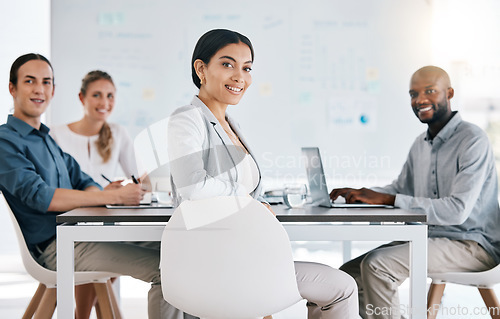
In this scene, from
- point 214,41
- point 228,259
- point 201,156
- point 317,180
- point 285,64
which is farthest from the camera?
point 285,64

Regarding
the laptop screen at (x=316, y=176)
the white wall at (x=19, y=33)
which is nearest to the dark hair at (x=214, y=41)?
the laptop screen at (x=316, y=176)

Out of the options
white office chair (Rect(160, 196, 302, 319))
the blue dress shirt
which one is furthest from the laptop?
the blue dress shirt

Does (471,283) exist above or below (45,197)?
below

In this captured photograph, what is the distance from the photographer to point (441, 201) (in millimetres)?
2189

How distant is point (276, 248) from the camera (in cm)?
150

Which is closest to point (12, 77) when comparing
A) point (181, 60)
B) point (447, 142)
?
point (447, 142)

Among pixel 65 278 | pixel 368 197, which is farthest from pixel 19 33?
pixel 368 197

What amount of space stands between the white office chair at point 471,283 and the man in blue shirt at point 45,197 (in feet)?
3.29

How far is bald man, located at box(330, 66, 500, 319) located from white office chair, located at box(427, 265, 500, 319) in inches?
1.6

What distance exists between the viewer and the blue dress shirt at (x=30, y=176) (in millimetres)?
2109

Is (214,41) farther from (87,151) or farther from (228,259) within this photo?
(87,151)

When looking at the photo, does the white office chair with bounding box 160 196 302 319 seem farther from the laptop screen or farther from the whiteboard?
the whiteboard

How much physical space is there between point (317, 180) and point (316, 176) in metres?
0.03

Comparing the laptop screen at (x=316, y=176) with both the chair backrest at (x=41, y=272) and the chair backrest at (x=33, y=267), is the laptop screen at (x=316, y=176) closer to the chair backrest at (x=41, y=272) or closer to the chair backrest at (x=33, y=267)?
the chair backrest at (x=41, y=272)
